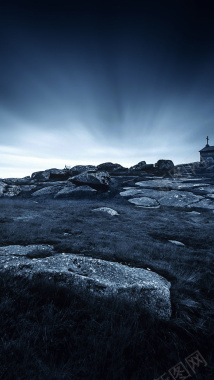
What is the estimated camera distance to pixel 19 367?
1.92m

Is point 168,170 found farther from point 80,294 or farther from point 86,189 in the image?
point 80,294

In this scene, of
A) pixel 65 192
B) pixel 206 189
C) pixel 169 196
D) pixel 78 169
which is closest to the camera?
pixel 169 196

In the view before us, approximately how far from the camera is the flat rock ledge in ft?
11.3

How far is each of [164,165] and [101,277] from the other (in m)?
45.1

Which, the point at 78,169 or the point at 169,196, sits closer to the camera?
the point at 169,196

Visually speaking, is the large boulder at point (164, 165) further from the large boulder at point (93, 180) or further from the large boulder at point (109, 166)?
the large boulder at point (93, 180)

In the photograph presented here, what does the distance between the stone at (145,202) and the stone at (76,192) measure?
22.9ft

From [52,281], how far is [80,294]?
0.71m

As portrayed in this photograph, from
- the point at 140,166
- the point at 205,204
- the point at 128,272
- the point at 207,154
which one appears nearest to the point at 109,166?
the point at 140,166

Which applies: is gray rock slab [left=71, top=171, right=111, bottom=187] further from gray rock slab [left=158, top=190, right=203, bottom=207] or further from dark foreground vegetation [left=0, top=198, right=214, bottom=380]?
dark foreground vegetation [left=0, top=198, right=214, bottom=380]

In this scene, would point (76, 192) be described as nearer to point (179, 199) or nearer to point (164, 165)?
point (179, 199)

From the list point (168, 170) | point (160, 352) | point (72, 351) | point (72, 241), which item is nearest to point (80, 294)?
point (72, 351)

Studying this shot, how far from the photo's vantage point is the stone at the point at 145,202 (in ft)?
65.3

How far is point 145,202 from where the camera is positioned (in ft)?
67.7
